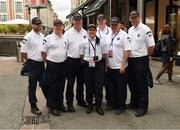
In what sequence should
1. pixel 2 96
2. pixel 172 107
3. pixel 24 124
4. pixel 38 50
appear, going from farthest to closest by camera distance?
1. pixel 2 96
2. pixel 172 107
3. pixel 38 50
4. pixel 24 124

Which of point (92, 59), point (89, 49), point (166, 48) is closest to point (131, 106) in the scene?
point (92, 59)

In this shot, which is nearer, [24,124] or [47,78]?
[24,124]

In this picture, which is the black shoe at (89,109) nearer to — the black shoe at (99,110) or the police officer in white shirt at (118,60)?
the black shoe at (99,110)

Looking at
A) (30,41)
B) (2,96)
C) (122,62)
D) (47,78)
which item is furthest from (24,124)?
(2,96)

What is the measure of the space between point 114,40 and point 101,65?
54cm

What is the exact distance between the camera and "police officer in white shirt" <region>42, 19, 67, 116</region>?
6.93 meters

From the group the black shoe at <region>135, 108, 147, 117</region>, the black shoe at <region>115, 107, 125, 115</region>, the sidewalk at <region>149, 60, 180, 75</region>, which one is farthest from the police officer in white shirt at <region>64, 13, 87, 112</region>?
the sidewalk at <region>149, 60, 180, 75</region>

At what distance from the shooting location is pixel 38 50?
6.97 metres

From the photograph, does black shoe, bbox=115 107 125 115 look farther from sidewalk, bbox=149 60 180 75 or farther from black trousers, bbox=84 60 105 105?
sidewalk, bbox=149 60 180 75

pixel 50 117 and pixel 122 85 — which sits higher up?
pixel 122 85

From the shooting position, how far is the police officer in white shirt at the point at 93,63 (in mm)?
6918

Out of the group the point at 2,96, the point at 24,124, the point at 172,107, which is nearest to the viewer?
the point at 24,124

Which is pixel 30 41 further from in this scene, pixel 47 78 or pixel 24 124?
pixel 24 124

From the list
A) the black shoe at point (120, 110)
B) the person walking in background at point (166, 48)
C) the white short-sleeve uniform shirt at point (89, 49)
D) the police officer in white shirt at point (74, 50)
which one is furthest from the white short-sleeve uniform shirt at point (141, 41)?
the person walking in background at point (166, 48)
